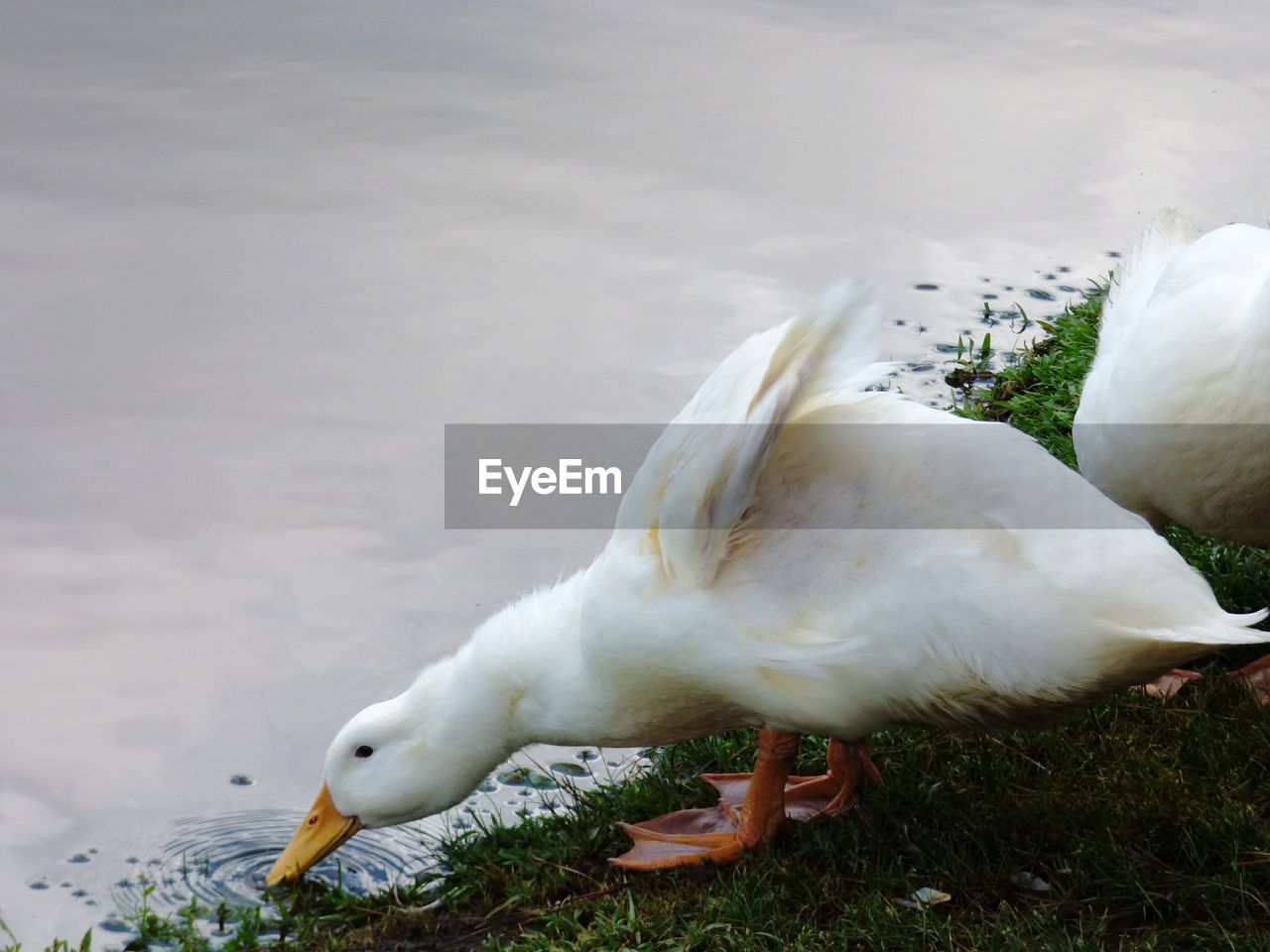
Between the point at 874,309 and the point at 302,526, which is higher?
the point at 874,309

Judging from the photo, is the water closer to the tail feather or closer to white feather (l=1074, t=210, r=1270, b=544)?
the tail feather

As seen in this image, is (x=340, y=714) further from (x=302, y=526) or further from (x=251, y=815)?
(x=302, y=526)

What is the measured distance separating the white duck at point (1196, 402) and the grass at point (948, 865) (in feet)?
1.64

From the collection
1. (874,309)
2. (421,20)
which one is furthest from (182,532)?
(421,20)

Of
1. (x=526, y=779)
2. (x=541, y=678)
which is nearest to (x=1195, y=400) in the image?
(x=541, y=678)

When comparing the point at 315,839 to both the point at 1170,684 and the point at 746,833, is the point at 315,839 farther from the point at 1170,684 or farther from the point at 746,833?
the point at 1170,684

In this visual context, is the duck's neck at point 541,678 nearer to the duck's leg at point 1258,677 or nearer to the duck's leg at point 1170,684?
the duck's leg at point 1170,684

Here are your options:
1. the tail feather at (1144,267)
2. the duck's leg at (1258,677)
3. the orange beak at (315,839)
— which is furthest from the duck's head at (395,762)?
the tail feather at (1144,267)

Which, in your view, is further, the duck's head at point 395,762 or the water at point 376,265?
the water at point 376,265

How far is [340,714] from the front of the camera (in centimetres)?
439

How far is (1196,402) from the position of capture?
3801 mm

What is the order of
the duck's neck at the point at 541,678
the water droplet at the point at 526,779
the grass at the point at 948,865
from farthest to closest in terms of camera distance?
1. the water droplet at the point at 526,779
2. the duck's neck at the point at 541,678
3. the grass at the point at 948,865

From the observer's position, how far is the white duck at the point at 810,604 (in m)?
3.17

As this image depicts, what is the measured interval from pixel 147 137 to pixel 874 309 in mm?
5203
